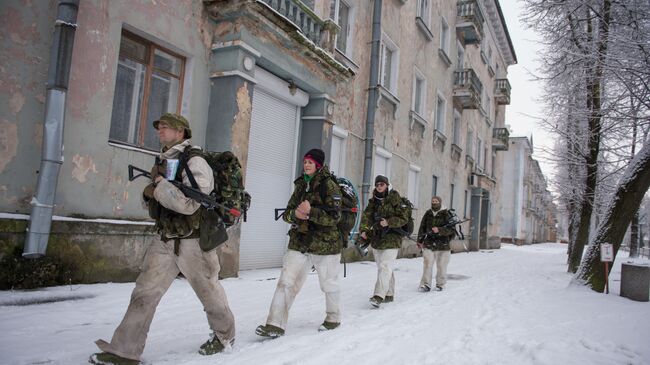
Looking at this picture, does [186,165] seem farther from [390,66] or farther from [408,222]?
[390,66]

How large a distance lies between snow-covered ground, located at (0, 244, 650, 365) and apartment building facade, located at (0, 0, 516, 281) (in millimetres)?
1080

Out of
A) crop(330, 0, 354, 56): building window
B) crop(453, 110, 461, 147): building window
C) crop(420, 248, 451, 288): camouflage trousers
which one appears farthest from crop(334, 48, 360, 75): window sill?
crop(453, 110, 461, 147): building window

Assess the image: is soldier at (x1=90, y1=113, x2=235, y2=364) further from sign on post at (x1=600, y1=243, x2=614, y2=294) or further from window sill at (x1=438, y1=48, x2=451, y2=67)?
window sill at (x1=438, y1=48, x2=451, y2=67)

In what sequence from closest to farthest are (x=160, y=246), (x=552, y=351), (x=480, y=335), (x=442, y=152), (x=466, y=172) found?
1. (x=160, y=246)
2. (x=552, y=351)
3. (x=480, y=335)
4. (x=442, y=152)
5. (x=466, y=172)

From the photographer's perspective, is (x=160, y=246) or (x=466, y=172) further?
(x=466, y=172)

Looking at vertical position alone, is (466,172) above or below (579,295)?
above

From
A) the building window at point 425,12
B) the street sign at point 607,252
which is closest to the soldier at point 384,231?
the street sign at point 607,252

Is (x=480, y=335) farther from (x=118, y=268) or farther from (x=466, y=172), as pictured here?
(x=466, y=172)

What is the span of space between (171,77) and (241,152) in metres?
1.65

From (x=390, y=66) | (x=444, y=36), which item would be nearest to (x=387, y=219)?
(x=390, y=66)

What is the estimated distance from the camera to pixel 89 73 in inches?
226

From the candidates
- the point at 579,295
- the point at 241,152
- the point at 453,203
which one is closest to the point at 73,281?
the point at 241,152

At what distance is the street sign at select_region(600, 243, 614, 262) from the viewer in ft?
27.0

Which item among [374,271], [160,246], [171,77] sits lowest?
[374,271]
